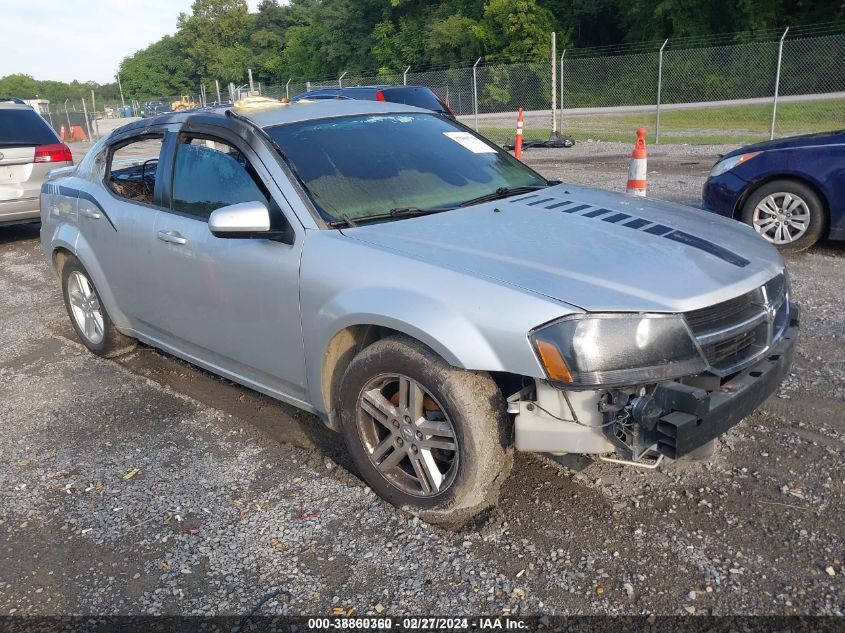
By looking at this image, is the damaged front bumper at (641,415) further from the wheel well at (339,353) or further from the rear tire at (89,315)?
the rear tire at (89,315)

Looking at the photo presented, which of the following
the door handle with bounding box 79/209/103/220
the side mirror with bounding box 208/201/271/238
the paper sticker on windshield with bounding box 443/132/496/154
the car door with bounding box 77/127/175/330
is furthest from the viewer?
the door handle with bounding box 79/209/103/220

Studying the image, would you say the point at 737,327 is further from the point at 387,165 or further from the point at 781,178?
the point at 781,178

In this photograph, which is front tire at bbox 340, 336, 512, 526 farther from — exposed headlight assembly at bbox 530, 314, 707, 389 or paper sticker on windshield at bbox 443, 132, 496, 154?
paper sticker on windshield at bbox 443, 132, 496, 154

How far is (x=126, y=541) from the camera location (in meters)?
3.08

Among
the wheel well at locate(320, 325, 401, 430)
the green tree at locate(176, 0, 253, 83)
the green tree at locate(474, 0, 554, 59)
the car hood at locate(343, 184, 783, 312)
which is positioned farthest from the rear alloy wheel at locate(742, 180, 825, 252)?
the green tree at locate(176, 0, 253, 83)

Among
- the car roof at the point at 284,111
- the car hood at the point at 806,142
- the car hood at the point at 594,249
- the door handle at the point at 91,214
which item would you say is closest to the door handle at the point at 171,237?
the car roof at the point at 284,111

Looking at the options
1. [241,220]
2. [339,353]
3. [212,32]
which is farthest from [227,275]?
[212,32]

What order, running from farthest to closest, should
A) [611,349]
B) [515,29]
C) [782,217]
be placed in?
[515,29], [782,217], [611,349]

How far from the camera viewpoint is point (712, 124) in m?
23.0

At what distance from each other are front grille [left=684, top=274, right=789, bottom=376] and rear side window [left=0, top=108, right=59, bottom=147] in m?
8.99

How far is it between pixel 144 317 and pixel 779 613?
12.1ft

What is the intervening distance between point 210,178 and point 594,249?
2.10 metres

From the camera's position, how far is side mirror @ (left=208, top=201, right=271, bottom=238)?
3229 millimetres

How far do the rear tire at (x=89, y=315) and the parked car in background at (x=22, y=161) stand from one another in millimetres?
4369
